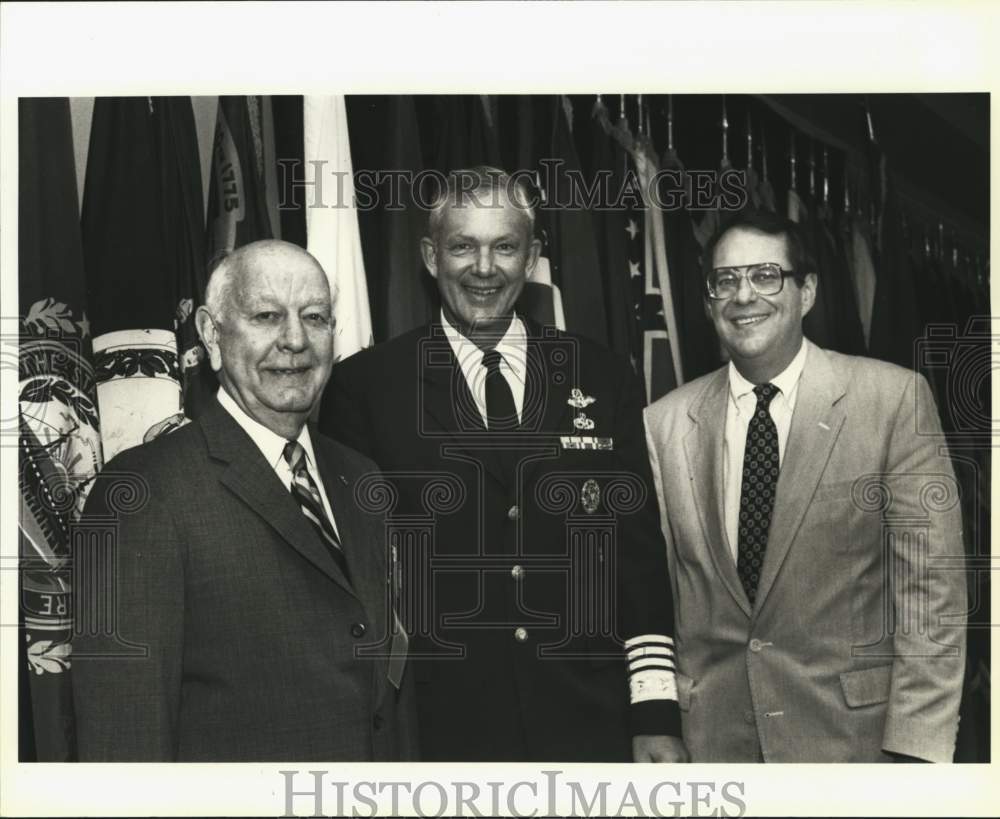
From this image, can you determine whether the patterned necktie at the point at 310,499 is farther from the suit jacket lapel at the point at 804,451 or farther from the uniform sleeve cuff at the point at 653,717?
the suit jacket lapel at the point at 804,451

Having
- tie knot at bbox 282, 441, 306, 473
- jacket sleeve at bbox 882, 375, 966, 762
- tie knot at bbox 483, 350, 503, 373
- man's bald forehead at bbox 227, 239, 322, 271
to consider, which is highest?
man's bald forehead at bbox 227, 239, 322, 271

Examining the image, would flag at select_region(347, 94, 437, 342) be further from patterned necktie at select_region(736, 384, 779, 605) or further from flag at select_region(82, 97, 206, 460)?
patterned necktie at select_region(736, 384, 779, 605)

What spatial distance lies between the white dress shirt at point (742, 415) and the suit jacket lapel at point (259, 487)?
1025mm

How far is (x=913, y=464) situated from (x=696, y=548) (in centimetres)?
61

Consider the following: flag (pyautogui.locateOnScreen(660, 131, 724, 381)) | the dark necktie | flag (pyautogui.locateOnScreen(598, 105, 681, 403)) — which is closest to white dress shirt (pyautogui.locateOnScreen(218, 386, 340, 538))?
the dark necktie

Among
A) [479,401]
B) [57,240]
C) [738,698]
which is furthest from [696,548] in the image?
[57,240]

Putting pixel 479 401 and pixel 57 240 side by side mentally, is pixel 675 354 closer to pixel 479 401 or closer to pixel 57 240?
pixel 479 401

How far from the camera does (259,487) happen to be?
3.46m

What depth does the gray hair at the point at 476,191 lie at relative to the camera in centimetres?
357

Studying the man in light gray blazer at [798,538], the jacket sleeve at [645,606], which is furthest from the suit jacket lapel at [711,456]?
the jacket sleeve at [645,606]

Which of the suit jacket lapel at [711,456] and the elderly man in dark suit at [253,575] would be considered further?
the suit jacket lapel at [711,456]

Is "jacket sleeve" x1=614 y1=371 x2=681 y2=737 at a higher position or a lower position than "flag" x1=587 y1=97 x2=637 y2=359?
lower

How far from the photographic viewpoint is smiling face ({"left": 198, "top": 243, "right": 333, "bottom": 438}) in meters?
3.51

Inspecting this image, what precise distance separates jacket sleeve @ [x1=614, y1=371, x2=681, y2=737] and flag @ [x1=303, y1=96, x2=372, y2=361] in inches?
28.6
